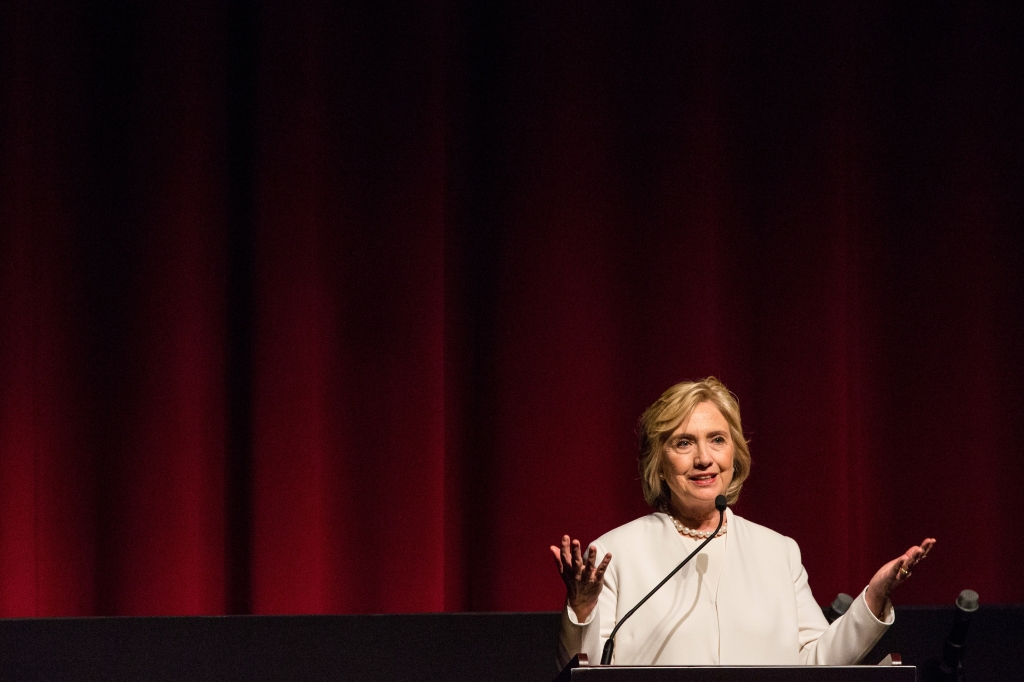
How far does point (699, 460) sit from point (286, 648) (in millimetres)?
1188

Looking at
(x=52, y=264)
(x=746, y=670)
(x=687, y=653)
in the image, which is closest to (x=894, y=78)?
(x=687, y=653)

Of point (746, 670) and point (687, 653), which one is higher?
point (746, 670)

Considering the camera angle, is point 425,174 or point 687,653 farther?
point 425,174

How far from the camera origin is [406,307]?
2.69 metres

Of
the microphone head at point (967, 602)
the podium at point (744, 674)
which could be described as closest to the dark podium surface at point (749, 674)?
the podium at point (744, 674)

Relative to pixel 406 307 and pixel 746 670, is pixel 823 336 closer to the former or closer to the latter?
pixel 406 307

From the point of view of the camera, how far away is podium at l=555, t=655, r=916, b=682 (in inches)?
54.2

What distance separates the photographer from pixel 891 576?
1803 mm

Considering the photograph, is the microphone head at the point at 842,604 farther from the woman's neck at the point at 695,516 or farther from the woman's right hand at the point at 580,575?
the woman's right hand at the point at 580,575

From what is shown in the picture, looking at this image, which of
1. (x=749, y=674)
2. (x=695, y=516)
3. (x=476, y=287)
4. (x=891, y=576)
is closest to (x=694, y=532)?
(x=695, y=516)

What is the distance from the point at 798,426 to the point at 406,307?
43.0 inches

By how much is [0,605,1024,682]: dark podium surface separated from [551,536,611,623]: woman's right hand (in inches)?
35.2

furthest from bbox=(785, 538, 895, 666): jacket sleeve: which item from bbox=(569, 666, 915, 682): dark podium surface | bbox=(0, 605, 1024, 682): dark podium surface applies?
bbox=(0, 605, 1024, 682): dark podium surface

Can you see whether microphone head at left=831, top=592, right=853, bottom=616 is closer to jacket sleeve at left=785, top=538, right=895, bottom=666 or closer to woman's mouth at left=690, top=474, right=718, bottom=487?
jacket sleeve at left=785, top=538, right=895, bottom=666
